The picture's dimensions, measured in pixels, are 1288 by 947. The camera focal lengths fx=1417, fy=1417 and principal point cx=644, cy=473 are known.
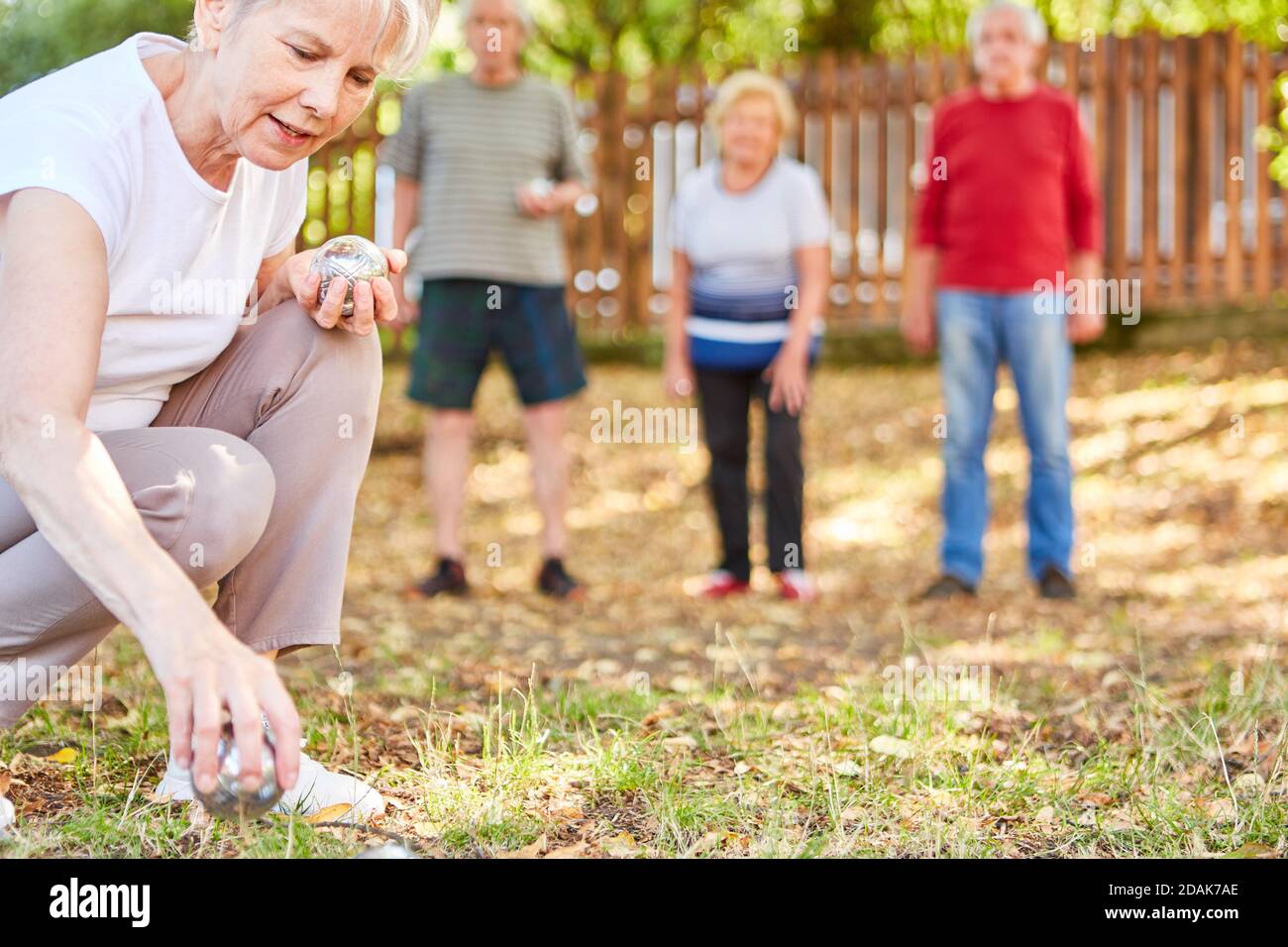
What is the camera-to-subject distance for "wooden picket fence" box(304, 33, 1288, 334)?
29.9ft

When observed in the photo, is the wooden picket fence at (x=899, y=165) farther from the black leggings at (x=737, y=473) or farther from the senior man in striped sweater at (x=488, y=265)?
the black leggings at (x=737, y=473)

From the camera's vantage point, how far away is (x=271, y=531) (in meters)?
2.24

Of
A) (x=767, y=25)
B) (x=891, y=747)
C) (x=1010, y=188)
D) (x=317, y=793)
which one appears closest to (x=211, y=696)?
(x=317, y=793)

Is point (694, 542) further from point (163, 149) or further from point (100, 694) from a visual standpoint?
point (163, 149)

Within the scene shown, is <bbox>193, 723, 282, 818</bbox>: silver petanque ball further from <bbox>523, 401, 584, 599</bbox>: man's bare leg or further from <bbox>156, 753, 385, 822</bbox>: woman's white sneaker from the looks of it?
<bbox>523, 401, 584, 599</bbox>: man's bare leg

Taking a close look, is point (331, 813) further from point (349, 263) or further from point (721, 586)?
point (721, 586)

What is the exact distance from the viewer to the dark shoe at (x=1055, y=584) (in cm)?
491

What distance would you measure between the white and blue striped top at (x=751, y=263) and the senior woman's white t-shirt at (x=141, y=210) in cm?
299

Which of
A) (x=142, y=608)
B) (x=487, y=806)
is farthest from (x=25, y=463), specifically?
(x=487, y=806)

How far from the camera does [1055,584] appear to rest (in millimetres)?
4941

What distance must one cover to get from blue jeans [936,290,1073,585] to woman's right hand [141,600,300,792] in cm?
376

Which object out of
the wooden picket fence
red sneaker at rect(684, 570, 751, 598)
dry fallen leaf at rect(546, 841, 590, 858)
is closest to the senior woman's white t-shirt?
dry fallen leaf at rect(546, 841, 590, 858)

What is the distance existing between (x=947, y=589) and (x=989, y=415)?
2.19ft

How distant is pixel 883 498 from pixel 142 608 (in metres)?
5.86
